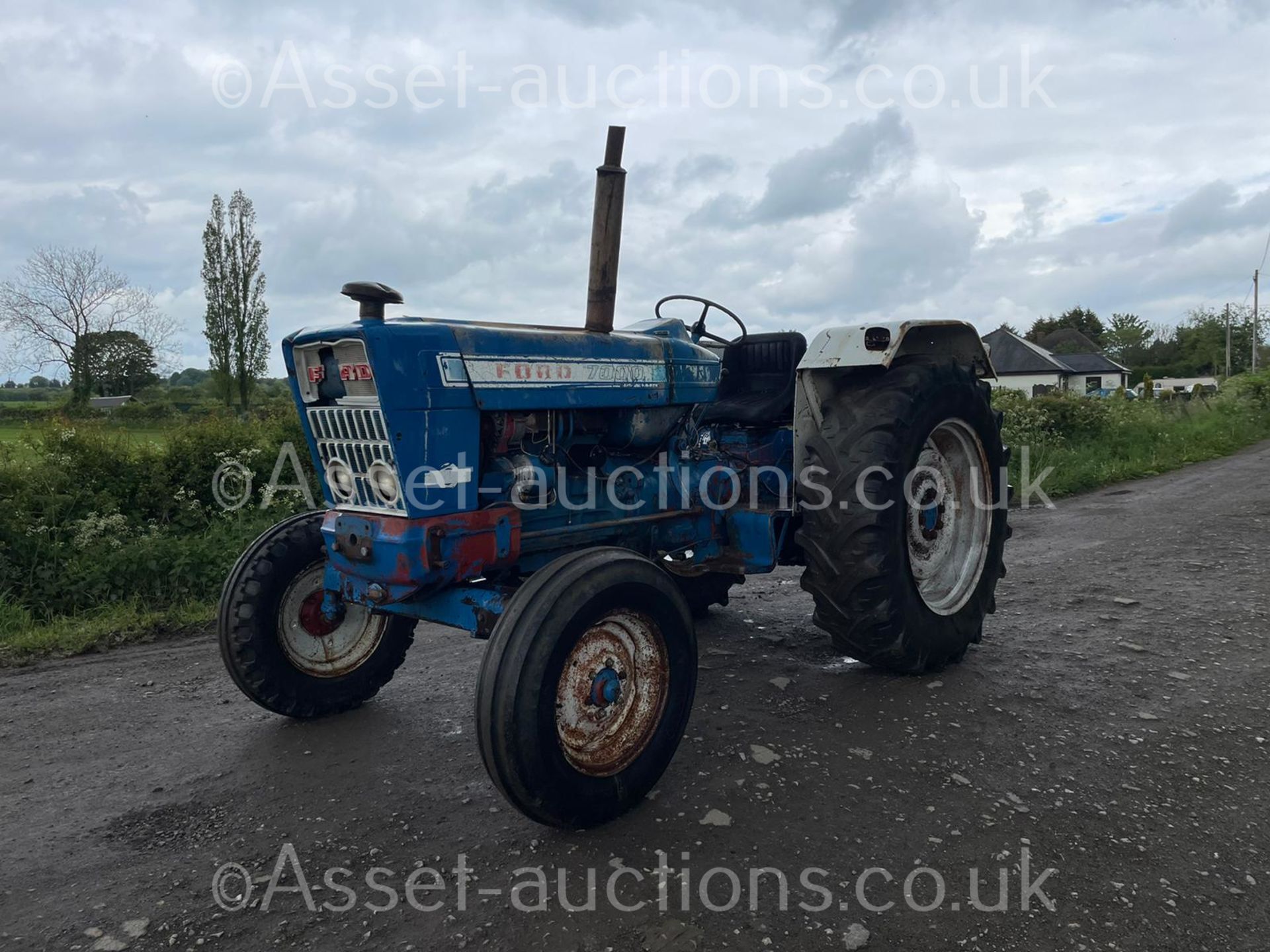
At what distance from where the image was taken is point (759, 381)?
4.88 metres

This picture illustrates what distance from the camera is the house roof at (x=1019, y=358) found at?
4819 centimetres

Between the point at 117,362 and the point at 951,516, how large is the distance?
24.6 m

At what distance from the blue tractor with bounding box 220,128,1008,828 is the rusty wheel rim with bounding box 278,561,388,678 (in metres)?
0.01

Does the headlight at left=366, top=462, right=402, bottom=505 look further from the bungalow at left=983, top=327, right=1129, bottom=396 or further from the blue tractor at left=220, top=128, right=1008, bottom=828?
the bungalow at left=983, top=327, right=1129, bottom=396

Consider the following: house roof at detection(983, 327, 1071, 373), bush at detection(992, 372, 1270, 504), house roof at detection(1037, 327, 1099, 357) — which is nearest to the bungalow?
house roof at detection(983, 327, 1071, 373)

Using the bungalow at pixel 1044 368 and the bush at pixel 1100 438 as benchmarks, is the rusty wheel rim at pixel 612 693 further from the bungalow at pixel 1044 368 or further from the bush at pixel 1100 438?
the bungalow at pixel 1044 368

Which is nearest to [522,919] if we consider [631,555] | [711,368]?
[631,555]

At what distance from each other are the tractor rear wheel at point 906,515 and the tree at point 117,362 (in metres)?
18.6

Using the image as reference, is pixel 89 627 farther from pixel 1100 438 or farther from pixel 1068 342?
pixel 1068 342

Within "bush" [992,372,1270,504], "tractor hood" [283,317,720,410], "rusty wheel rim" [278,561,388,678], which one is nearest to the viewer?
"tractor hood" [283,317,720,410]

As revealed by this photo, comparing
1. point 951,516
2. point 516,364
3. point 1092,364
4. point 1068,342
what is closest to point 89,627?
point 516,364

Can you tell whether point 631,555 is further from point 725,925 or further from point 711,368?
point 711,368

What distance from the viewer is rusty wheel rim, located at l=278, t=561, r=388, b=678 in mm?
3736

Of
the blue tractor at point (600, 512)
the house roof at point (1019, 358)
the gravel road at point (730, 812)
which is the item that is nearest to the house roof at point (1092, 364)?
the house roof at point (1019, 358)
